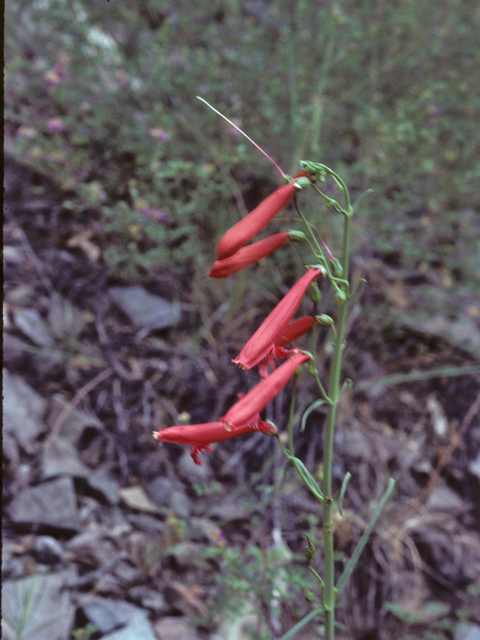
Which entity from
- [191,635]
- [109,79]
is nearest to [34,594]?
[191,635]

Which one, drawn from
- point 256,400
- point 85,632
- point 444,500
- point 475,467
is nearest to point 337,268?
point 256,400

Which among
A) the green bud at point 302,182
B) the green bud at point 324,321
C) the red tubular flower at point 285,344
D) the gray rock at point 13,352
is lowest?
the gray rock at point 13,352

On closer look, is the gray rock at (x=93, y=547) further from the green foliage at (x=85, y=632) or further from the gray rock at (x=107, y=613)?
the green foliage at (x=85, y=632)

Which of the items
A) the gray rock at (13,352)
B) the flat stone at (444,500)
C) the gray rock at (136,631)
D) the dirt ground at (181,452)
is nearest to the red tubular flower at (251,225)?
the dirt ground at (181,452)

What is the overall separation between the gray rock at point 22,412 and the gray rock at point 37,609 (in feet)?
2.03

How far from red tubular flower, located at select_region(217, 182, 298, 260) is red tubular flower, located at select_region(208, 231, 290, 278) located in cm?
3

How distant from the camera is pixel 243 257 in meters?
1.18

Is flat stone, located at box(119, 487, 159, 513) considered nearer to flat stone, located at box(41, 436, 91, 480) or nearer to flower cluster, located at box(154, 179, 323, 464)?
flat stone, located at box(41, 436, 91, 480)

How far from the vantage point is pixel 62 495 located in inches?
91.7

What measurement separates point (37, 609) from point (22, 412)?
3.05 ft

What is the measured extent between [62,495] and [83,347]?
2.93 ft

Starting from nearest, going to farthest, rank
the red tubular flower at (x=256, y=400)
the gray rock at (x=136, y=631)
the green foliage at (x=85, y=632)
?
1. the red tubular flower at (x=256, y=400)
2. the green foliage at (x=85, y=632)
3. the gray rock at (x=136, y=631)

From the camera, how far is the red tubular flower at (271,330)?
1076 mm

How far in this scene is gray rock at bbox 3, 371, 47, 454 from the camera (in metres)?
2.46
